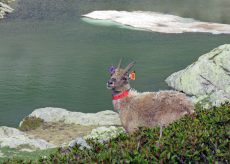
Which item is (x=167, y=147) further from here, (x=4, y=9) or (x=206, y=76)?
(x=4, y=9)

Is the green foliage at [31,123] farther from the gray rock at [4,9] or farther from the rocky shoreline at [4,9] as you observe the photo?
the gray rock at [4,9]

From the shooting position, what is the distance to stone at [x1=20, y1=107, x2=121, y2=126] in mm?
33656

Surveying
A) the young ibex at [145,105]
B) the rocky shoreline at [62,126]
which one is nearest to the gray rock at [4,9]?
the rocky shoreline at [62,126]

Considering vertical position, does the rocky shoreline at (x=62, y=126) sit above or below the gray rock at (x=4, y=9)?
below

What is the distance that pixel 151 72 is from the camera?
160 feet

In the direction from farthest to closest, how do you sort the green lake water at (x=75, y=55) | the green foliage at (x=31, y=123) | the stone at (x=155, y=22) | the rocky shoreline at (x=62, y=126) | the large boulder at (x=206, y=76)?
the stone at (x=155, y=22) < the large boulder at (x=206, y=76) < the green lake water at (x=75, y=55) < the green foliage at (x=31, y=123) < the rocky shoreline at (x=62, y=126)

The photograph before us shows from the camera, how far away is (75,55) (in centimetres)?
5581

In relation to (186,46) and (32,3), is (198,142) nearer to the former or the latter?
(186,46)

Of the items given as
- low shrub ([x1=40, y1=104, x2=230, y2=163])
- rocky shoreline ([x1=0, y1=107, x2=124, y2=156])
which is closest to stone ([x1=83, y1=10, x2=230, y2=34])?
rocky shoreline ([x1=0, y1=107, x2=124, y2=156])

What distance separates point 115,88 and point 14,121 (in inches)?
849

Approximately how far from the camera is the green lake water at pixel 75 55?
42.8m

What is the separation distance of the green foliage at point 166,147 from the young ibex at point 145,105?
4.36 meters

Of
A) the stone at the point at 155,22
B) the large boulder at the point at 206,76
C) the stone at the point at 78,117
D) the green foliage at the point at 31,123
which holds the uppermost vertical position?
the stone at the point at 155,22

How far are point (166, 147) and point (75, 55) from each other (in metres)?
46.4
